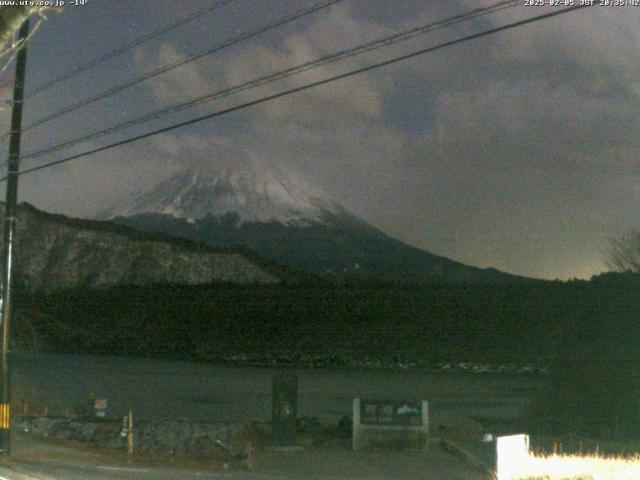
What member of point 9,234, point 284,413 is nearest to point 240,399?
point 284,413

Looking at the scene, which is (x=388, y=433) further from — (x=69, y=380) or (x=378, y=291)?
(x=378, y=291)

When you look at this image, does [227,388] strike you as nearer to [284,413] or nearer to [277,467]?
[284,413]

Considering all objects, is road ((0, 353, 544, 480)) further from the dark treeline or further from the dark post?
the dark treeline

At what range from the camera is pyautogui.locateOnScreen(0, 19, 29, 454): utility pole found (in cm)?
1777

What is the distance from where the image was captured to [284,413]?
19.4m

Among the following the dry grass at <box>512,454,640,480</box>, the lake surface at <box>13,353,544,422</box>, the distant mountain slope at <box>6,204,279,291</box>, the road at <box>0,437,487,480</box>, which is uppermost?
the distant mountain slope at <box>6,204,279,291</box>

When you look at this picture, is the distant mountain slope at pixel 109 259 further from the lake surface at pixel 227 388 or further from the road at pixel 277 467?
the road at pixel 277 467

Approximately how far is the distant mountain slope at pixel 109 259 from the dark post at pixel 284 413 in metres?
61.2

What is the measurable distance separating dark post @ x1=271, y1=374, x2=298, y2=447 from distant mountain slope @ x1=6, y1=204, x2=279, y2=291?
61.2 m

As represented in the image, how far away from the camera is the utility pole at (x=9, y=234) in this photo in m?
17.8

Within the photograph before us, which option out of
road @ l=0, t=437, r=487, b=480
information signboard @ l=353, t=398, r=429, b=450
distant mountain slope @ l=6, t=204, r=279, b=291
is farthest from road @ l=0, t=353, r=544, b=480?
distant mountain slope @ l=6, t=204, r=279, b=291

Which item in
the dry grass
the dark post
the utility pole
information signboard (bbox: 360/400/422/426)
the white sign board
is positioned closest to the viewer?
the dry grass

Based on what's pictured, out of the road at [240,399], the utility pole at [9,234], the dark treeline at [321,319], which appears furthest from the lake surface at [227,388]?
the utility pole at [9,234]

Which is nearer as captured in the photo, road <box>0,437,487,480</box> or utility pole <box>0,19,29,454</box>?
road <box>0,437,487,480</box>
